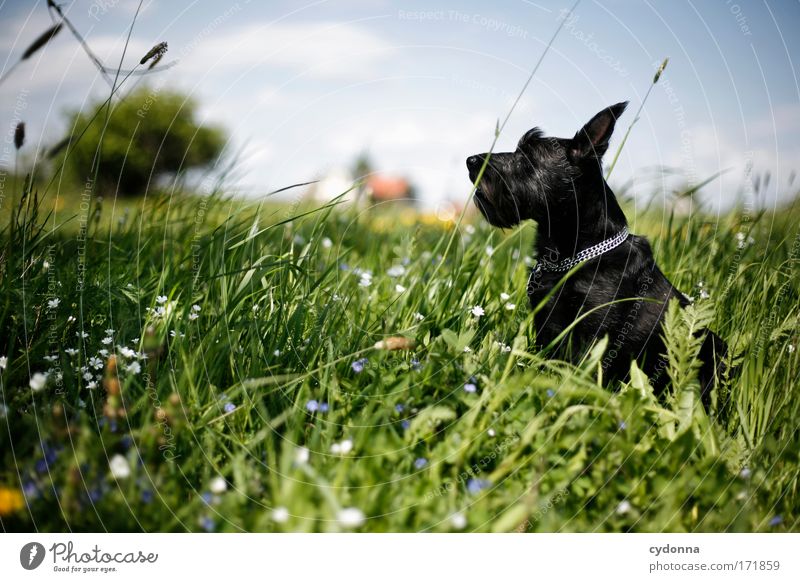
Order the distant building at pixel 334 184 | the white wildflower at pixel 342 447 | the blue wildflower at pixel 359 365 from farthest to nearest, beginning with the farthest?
the distant building at pixel 334 184 → the blue wildflower at pixel 359 365 → the white wildflower at pixel 342 447

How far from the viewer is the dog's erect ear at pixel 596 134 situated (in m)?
2.94

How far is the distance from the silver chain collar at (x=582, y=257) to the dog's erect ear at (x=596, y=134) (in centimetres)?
50

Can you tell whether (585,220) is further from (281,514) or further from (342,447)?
(281,514)

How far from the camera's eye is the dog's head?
10.4 feet

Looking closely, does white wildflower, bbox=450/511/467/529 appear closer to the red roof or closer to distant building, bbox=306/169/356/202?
distant building, bbox=306/169/356/202

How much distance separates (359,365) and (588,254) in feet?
5.26

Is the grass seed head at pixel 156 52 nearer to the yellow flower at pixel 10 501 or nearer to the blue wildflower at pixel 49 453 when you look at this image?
the blue wildflower at pixel 49 453

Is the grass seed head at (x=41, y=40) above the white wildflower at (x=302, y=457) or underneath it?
above

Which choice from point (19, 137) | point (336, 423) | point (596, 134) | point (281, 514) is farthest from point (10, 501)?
point (596, 134)

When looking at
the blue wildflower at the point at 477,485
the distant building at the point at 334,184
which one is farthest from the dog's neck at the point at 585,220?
the blue wildflower at the point at 477,485

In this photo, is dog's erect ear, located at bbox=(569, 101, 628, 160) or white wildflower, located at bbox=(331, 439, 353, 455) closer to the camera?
white wildflower, located at bbox=(331, 439, 353, 455)

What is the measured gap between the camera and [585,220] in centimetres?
321

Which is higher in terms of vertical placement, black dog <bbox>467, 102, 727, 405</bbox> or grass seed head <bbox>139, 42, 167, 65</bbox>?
grass seed head <bbox>139, 42, 167, 65</bbox>

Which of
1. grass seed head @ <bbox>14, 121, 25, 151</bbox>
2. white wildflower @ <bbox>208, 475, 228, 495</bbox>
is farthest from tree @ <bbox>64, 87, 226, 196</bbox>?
white wildflower @ <bbox>208, 475, 228, 495</bbox>
